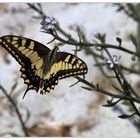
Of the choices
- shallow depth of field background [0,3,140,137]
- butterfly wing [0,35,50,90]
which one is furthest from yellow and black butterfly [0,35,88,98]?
shallow depth of field background [0,3,140,137]

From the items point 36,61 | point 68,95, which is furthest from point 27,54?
point 68,95

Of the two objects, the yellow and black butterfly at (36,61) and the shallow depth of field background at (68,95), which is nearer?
the yellow and black butterfly at (36,61)

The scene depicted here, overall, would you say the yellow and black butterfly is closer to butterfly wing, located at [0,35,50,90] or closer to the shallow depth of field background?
butterfly wing, located at [0,35,50,90]

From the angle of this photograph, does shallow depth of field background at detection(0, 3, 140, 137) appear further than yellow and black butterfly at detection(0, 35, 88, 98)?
Yes

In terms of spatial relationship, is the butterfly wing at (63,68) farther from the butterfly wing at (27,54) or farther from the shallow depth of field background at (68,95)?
the shallow depth of field background at (68,95)

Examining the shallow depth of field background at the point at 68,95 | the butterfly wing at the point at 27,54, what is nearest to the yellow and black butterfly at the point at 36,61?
the butterfly wing at the point at 27,54

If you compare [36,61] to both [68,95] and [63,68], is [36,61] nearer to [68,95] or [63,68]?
A: [63,68]

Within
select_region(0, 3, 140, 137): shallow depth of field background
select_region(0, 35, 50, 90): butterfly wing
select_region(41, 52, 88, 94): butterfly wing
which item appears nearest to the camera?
select_region(41, 52, 88, 94): butterfly wing
